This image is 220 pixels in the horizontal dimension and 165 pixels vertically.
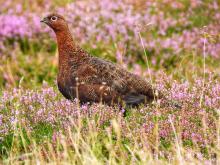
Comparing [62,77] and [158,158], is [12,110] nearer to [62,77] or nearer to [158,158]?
[62,77]

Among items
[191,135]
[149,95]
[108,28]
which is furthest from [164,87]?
[108,28]

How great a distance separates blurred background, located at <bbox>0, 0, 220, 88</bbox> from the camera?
42.8ft

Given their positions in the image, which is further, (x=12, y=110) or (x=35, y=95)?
(x=35, y=95)

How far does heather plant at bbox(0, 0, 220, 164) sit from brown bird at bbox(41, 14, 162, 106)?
14cm

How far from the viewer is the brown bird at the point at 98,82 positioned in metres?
7.54

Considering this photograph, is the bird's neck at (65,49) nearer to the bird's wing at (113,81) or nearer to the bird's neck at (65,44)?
the bird's neck at (65,44)

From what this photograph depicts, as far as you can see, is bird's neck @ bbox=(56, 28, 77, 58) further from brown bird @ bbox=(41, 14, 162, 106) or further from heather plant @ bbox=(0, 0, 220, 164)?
heather plant @ bbox=(0, 0, 220, 164)

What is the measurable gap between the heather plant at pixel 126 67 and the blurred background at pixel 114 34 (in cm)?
2

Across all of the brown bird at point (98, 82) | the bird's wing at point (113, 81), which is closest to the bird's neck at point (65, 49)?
the brown bird at point (98, 82)

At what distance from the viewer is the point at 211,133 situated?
641 centimetres

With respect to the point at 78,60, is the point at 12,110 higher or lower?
lower

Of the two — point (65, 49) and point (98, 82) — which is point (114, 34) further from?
point (98, 82)

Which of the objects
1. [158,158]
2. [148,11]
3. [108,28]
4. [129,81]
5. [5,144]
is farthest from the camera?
[148,11]

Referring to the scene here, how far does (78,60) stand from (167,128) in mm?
1666
